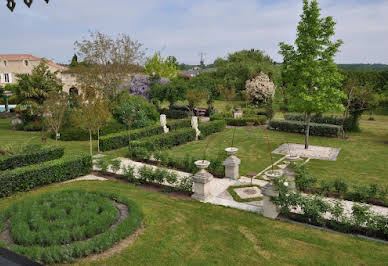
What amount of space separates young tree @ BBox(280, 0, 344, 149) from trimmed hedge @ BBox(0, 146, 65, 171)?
486 inches

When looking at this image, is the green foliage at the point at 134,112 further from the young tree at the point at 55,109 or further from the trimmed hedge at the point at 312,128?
the trimmed hedge at the point at 312,128

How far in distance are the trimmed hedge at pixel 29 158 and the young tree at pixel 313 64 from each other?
486 inches

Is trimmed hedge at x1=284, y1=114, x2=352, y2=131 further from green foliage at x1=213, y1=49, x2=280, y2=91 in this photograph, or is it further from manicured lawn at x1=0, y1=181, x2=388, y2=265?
manicured lawn at x1=0, y1=181, x2=388, y2=265

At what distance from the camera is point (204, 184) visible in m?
9.84

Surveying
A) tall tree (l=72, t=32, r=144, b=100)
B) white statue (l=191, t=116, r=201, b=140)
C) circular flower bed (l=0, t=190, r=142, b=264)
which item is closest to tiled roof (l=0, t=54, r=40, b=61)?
tall tree (l=72, t=32, r=144, b=100)

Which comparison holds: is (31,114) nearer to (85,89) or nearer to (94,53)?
(85,89)

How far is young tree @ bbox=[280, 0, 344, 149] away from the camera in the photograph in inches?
608

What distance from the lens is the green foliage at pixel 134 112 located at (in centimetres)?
2248

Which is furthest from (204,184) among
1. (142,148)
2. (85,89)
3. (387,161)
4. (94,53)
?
(94,53)

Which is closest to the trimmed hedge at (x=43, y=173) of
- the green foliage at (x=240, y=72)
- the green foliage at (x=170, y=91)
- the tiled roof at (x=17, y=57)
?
the green foliage at (x=170, y=91)

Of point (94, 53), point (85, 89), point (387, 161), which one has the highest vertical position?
point (94, 53)

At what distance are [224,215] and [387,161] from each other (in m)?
11.0

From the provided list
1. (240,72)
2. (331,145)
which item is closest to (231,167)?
(331,145)

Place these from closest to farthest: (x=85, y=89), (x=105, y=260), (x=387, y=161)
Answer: (x=105, y=260) < (x=387, y=161) < (x=85, y=89)
